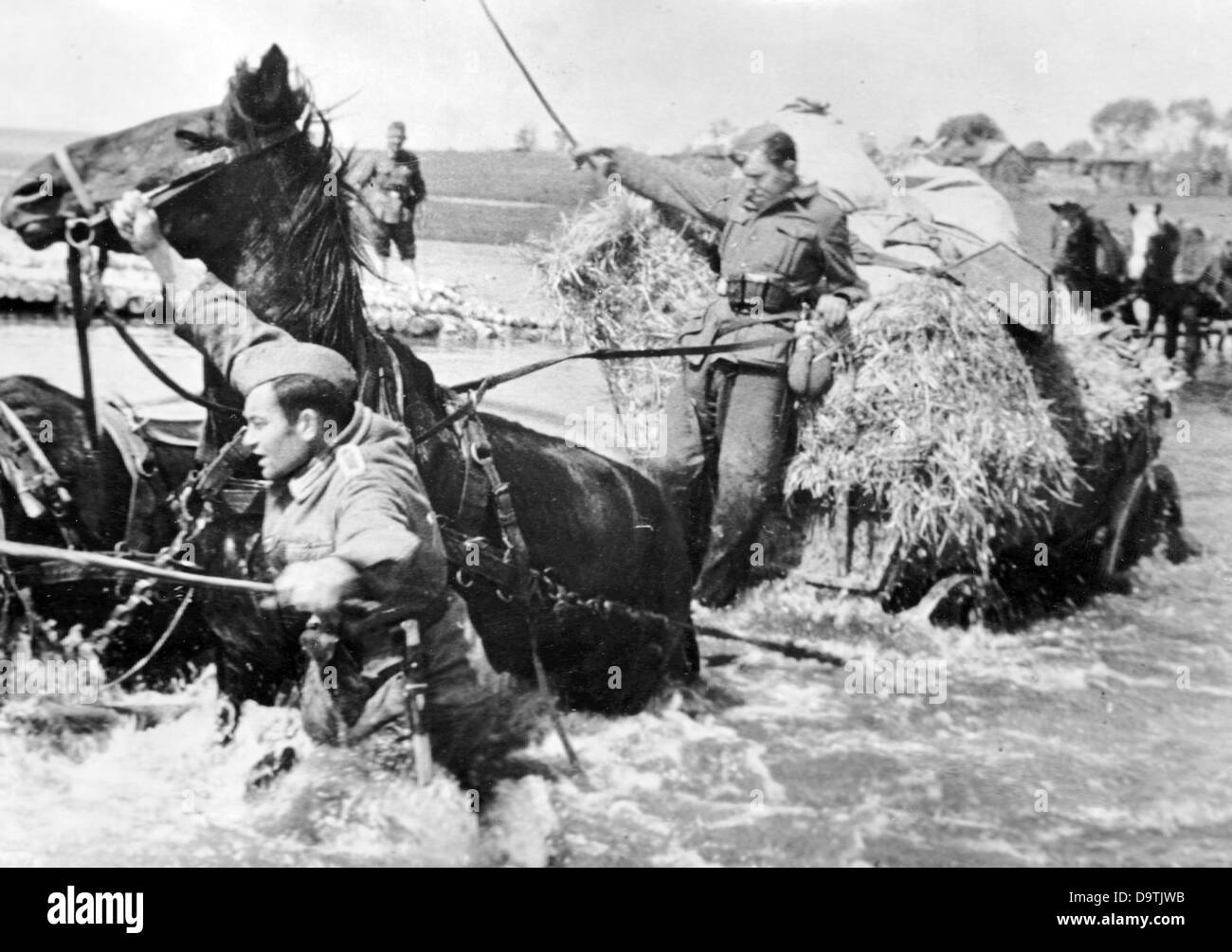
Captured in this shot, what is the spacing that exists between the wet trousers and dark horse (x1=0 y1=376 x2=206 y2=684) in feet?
5.15

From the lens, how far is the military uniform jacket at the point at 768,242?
155 inches

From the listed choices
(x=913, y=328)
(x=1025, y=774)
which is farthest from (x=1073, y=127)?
(x=1025, y=774)

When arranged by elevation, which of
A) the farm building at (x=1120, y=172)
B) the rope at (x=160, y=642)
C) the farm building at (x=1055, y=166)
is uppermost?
the farm building at (x=1055, y=166)

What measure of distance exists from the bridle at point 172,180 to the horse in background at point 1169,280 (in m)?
5.13

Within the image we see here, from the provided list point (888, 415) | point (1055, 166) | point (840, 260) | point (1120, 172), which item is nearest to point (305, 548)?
point (888, 415)

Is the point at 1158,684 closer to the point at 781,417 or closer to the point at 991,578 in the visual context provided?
the point at 991,578

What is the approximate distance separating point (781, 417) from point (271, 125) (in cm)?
190

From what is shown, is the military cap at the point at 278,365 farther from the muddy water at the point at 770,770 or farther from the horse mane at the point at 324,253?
the muddy water at the point at 770,770

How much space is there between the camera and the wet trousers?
404 cm

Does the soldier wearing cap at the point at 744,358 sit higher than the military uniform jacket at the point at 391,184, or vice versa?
the military uniform jacket at the point at 391,184

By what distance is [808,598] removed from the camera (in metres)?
4.14

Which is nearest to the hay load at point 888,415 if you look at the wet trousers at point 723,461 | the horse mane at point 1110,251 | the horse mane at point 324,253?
the wet trousers at point 723,461
